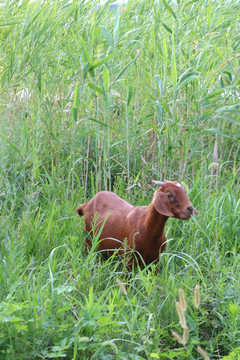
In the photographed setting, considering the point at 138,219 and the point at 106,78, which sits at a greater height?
the point at 106,78

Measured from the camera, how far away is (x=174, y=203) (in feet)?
9.78

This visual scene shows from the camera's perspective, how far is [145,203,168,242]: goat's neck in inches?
120

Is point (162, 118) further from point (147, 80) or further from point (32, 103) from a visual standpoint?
point (32, 103)

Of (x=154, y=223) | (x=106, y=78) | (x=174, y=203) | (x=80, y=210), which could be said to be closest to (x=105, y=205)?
(x=80, y=210)

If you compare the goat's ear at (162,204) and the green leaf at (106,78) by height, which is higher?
the green leaf at (106,78)

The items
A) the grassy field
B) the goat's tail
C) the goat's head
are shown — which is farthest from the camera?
the goat's tail

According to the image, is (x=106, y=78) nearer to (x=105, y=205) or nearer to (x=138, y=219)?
(x=105, y=205)

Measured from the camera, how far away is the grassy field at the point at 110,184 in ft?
7.84

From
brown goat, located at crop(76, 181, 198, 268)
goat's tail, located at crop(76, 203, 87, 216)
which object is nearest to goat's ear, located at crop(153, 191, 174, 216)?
brown goat, located at crop(76, 181, 198, 268)

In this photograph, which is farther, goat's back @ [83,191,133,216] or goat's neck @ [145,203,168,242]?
goat's back @ [83,191,133,216]

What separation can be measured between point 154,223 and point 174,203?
0.59 ft

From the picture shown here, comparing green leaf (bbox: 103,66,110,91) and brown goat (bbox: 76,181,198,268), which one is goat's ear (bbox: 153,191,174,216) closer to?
brown goat (bbox: 76,181,198,268)

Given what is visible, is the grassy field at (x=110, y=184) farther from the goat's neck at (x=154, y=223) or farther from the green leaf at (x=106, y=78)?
the goat's neck at (x=154, y=223)

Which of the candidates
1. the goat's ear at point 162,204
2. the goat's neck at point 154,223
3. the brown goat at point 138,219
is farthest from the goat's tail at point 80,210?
the goat's ear at point 162,204
